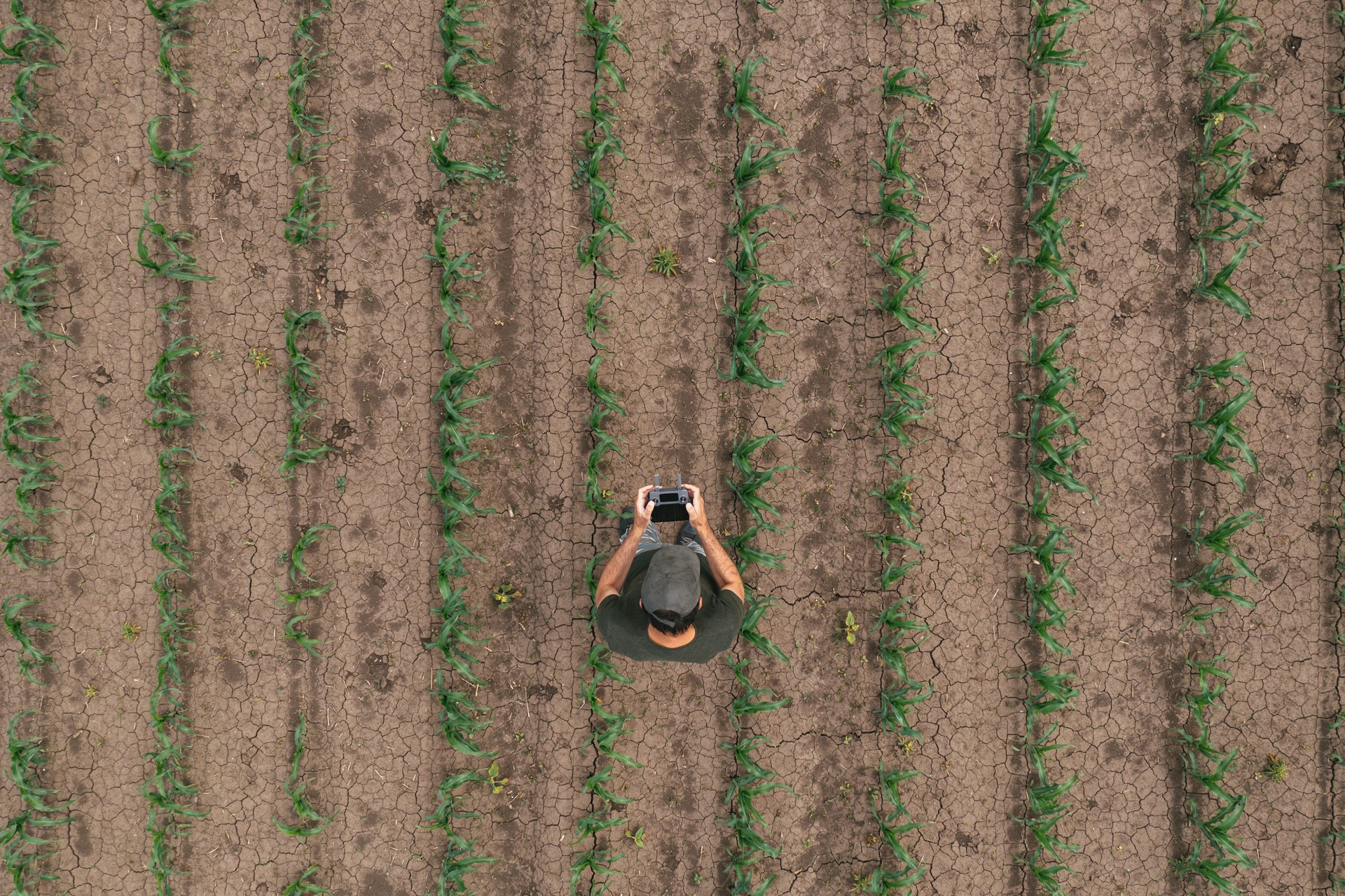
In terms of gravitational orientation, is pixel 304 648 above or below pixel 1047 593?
below

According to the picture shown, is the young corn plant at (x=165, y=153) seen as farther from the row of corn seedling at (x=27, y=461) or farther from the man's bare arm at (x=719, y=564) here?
the man's bare arm at (x=719, y=564)

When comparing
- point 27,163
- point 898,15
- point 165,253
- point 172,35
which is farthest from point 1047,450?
point 27,163

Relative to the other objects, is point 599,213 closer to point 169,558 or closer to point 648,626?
point 648,626

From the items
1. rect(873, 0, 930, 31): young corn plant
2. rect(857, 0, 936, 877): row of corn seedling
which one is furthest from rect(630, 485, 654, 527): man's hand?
rect(873, 0, 930, 31): young corn plant

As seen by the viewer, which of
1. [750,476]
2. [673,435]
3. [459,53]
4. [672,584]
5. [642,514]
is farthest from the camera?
[673,435]

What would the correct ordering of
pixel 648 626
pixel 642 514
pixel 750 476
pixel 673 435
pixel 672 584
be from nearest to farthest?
pixel 672 584
pixel 648 626
pixel 642 514
pixel 750 476
pixel 673 435

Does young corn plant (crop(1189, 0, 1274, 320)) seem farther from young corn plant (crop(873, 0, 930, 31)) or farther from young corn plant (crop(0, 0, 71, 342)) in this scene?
young corn plant (crop(0, 0, 71, 342))

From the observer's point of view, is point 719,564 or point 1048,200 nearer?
point 719,564

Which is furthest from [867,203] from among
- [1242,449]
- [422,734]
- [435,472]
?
[422,734]
